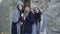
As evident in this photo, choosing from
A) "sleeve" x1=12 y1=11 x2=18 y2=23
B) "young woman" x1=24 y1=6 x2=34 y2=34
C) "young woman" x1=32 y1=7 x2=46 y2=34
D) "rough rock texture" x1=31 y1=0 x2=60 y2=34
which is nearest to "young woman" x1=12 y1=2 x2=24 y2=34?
"sleeve" x1=12 y1=11 x2=18 y2=23

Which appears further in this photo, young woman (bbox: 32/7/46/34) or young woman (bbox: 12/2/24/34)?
young woman (bbox: 12/2/24/34)

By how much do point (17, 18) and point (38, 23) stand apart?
0.43 metres

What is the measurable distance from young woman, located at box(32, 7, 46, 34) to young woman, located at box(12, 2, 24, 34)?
0.94 feet

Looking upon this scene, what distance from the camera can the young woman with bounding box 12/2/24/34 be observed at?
17.2ft

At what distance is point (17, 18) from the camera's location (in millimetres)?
5289

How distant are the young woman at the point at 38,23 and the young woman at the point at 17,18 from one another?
288mm

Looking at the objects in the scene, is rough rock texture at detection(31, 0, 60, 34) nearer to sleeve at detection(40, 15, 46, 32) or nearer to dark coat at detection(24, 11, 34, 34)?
sleeve at detection(40, 15, 46, 32)

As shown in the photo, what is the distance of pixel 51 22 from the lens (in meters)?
4.96

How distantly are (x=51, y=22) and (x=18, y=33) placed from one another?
2.50 feet

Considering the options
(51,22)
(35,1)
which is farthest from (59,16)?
(35,1)

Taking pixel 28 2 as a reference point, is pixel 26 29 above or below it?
below

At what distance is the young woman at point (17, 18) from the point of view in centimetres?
524

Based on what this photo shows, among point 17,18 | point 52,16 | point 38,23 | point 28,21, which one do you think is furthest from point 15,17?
point 52,16

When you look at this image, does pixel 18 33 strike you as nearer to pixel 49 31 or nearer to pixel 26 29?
pixel 26 29
